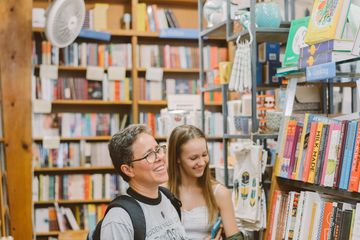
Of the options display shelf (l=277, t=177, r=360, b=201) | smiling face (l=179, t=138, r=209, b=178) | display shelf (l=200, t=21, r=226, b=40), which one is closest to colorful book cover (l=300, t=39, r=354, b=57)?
display shelf (l=277, t=177, r=360, b=201)

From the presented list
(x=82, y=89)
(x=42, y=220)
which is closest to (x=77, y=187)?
(x=42, y=220)

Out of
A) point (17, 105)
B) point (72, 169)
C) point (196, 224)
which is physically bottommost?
point (72, 169)

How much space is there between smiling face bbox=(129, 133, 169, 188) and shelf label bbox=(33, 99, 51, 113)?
328 centimetres

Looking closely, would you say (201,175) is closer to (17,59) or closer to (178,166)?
(178,166)

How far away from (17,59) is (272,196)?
7.49 feet

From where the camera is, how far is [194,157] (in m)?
2.29

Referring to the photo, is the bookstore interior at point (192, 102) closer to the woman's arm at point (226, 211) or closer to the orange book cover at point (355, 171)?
the orange book cover at point (355, 171)

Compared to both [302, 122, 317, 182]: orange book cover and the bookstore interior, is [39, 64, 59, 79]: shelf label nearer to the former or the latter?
the bookstore interior

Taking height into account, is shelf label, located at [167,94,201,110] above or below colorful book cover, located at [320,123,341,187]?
above

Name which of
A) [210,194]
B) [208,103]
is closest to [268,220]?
[210,194]

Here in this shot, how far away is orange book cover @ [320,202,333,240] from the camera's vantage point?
1.93 meters

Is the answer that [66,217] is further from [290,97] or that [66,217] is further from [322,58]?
[322,58]

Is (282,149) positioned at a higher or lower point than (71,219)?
higher

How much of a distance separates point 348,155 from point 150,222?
773mm
